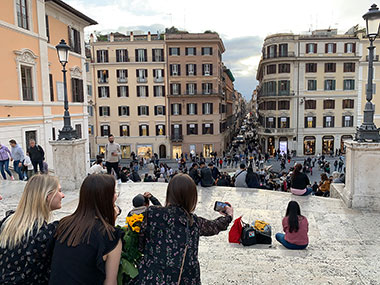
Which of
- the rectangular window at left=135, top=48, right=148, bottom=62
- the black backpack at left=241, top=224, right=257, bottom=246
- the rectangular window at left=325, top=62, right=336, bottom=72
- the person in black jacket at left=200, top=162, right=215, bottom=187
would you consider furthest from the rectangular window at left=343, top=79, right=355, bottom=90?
the black backpack at left=241, top=224, right=257, bottom=246

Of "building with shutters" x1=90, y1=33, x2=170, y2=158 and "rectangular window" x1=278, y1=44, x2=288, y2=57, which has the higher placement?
"rectangular window" x1=278, y1=44, x2=288, y2=57

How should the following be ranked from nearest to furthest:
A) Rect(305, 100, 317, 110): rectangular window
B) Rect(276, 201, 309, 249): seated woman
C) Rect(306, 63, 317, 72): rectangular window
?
Rect(276, 201, 309, 249): seated woman < Rect(306, 63, 317, 72): rectangular window < Rect(305, 100, 317, 110): rectangular window

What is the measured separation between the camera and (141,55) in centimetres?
4284

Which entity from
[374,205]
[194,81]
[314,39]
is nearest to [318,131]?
[314,39]

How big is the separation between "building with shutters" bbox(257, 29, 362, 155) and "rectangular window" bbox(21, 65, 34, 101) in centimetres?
3416

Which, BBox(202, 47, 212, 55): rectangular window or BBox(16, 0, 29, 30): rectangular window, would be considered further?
BBox(202, 47, 212, 55): rectangular window

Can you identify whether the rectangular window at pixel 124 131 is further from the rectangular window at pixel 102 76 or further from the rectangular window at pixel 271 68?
the rectangular window at pixel 271 68

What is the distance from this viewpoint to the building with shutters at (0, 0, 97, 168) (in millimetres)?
16078

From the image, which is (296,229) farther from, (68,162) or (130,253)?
(68,162)

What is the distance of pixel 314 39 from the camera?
4306cm

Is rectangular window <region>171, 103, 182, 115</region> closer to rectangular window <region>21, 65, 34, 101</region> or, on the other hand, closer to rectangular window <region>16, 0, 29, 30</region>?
rectangular window <region>21, 65, 34, 101</region>

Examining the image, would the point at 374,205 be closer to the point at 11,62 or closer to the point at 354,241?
the point at 354,241

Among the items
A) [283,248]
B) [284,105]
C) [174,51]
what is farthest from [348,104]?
[283,248]

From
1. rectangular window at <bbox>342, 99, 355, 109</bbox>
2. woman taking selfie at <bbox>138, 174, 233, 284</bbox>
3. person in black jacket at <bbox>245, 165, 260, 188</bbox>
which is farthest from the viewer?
rectangular window at <bbox>342, 99, 355, 109</bbox>
